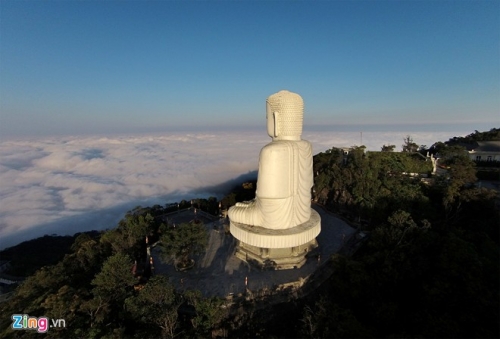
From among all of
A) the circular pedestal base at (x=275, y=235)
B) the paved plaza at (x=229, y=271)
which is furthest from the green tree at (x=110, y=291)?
the circular pedestal base at (x=275, y=235)

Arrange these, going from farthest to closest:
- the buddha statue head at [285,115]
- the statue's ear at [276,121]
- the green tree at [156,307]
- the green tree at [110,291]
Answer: the statue's ear at [276,121]
the buddha statue head at [285,115]
the green tree at [110,291]
the green tree at [156,307]

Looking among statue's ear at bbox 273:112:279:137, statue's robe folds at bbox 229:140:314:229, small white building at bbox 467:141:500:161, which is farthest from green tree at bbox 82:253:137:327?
small white building at bbox 467:141:500:161

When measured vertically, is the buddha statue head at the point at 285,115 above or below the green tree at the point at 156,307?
above

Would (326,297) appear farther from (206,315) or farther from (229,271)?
(229,271)

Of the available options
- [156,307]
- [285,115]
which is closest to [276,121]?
[285,115]

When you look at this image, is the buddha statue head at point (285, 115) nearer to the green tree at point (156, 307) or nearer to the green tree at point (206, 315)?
the green tree at point (206, 315)

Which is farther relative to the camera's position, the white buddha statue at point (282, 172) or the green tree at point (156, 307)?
the white buddha statue at point (282, 172)
